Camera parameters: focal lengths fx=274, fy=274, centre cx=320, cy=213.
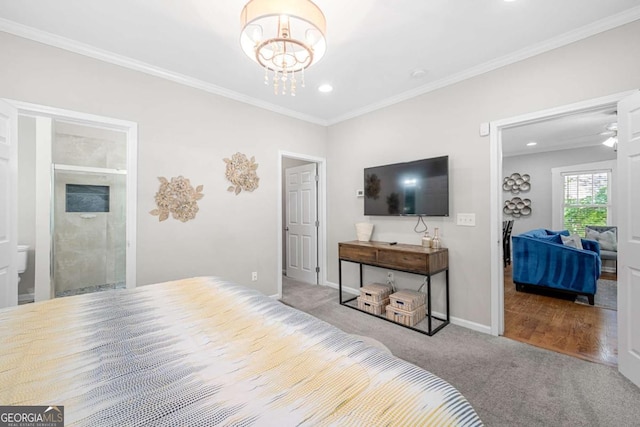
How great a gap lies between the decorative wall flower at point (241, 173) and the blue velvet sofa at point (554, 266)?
3895 mm

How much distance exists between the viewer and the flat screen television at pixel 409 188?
9.75 feet

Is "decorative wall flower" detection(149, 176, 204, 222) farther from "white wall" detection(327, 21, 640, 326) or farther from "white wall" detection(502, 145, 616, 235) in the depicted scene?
"white wall" detection(502, 145, 616, 235)

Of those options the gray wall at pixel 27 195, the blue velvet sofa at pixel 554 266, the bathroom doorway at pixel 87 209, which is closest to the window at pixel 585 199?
the blue velvet sofa at pixel 554 266

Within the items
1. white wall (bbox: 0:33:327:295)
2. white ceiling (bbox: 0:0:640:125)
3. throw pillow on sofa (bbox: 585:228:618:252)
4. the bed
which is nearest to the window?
throw pillow on sofa (bbox: 585:228:618:252)

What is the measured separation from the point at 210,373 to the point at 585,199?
24.3 feet

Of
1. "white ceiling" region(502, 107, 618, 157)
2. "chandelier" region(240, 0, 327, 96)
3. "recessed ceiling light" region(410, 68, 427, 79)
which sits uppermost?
"recessed ceiling light" region(410, 68, 427, 79)

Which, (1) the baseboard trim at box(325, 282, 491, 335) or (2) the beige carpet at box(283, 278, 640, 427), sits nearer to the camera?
(2) the beige carpet at box(283, 278, 640, 427)

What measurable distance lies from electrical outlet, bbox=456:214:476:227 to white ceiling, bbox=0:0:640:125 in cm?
145

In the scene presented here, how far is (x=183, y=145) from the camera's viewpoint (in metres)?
2.96

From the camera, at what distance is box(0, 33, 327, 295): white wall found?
229cm

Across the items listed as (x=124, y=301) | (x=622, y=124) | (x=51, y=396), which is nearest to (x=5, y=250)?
(x=124, y=301)

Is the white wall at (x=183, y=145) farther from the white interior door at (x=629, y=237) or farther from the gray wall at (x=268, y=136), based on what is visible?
the white interior door at (x=629, y=237)

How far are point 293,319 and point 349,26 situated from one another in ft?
7.11

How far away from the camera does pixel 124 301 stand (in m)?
1.61
